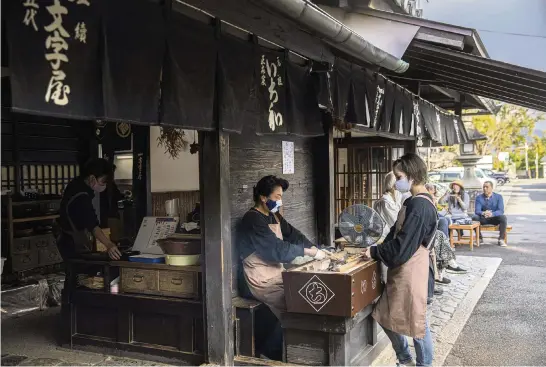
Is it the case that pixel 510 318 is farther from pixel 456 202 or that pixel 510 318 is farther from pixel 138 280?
pixel 456 202

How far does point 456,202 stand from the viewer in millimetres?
15258

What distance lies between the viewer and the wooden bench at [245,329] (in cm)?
579

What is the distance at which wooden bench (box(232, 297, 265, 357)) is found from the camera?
5.79 m

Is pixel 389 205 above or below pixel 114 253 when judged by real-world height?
above

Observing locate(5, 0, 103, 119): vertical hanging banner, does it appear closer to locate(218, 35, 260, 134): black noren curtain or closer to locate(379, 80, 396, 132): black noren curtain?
locate(218, 35, 260, 134): black noren curtain

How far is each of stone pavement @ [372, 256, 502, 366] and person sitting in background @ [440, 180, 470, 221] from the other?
2279 mm

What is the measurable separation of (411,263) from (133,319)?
3.32 meters

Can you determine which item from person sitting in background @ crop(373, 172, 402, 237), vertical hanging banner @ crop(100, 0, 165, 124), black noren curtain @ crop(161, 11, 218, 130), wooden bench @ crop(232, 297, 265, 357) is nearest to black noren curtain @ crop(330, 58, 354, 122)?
person sitting in background @ crop(373, 172, 402, 237)

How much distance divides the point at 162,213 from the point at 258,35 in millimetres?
5160

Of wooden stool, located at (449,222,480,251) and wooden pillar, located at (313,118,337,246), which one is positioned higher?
wooden pillar, located at (313,118,337,246)

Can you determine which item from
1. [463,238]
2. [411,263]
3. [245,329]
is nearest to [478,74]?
[411,263]

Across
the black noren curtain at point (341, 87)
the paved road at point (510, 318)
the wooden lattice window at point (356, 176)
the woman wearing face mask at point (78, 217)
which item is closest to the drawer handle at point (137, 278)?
the woman wearing face mask at point (78, 217)

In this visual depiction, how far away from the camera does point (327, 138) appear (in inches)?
352

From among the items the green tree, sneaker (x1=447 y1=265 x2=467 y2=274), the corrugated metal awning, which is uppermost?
the green tree
